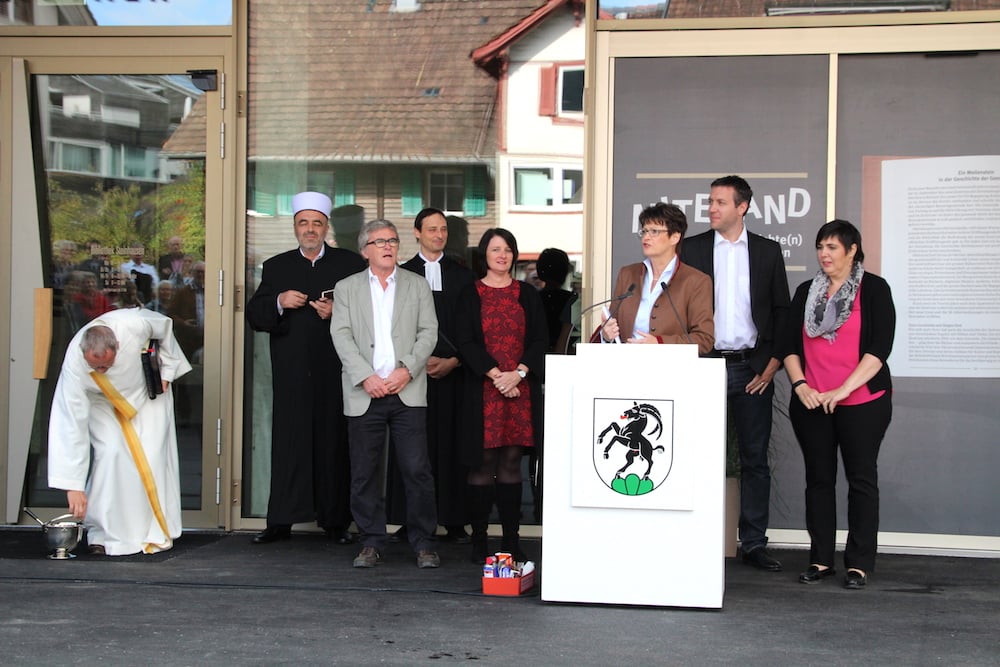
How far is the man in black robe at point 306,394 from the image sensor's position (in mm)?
6914

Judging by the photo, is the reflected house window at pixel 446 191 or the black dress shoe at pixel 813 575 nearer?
the black dress shoe at pixel 813 575

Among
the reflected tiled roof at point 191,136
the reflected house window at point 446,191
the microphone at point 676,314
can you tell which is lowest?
the microphone at point 676,314

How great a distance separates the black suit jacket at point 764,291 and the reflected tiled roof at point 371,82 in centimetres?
172

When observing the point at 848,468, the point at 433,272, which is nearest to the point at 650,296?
the point at 848,468

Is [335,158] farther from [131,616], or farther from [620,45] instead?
[131,616]

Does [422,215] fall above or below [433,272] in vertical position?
above

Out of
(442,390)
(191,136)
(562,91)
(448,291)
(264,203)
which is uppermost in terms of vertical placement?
(562,91)

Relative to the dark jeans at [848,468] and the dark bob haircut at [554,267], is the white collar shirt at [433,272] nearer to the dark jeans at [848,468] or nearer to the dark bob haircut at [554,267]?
the dark bob haircut at [554,267]

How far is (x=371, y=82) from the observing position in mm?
7426

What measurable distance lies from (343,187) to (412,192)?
40 cm

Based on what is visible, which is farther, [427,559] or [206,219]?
[206,219]

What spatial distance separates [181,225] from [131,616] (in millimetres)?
2918

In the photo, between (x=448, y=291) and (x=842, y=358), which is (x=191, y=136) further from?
(x=842, y=358)

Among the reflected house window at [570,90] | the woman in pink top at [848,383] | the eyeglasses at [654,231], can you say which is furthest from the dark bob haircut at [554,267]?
the woman in pink top at [848,383]
